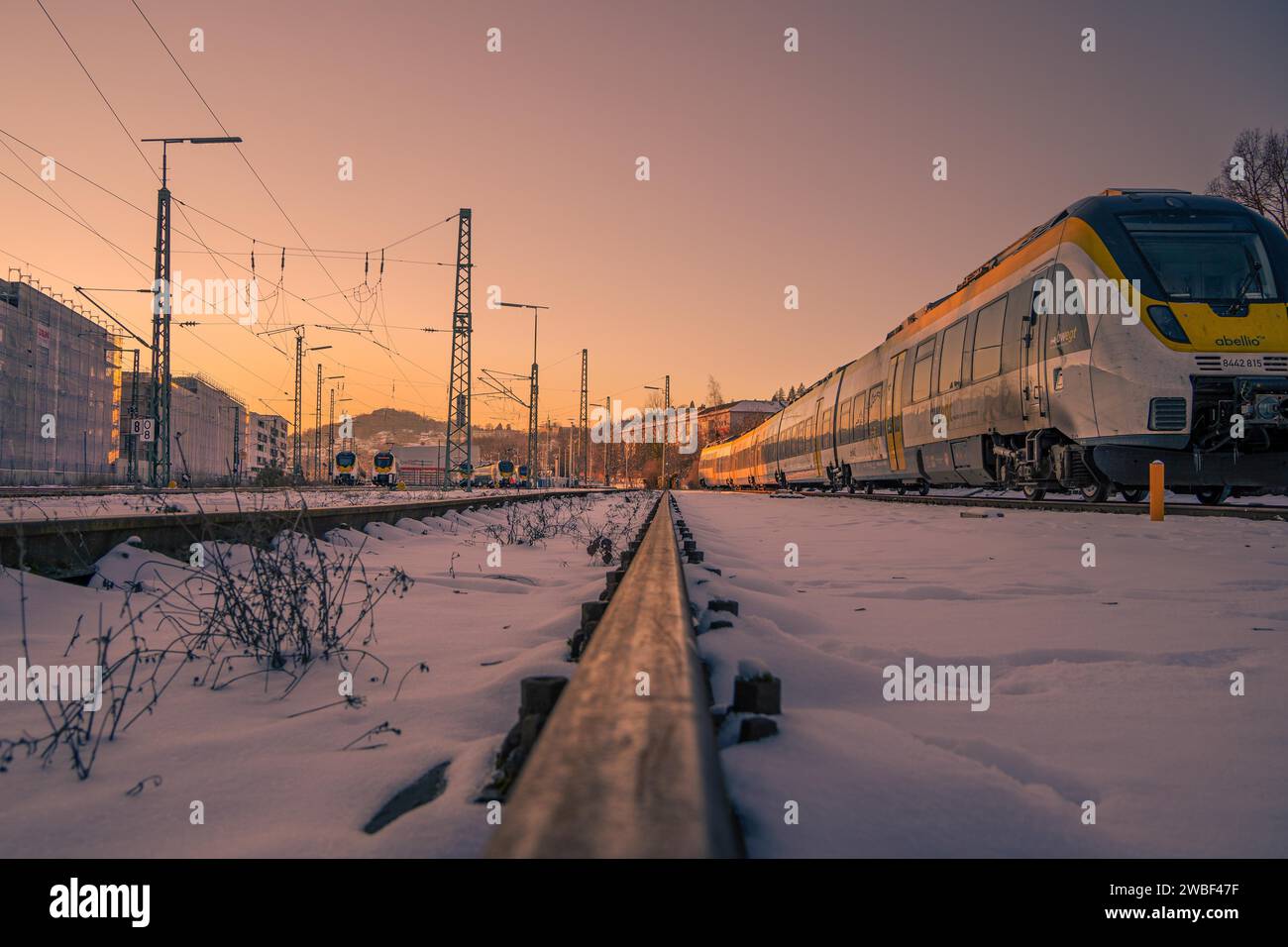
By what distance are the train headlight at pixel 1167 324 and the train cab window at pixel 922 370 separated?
576 cm

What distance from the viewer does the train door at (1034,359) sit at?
9.68m

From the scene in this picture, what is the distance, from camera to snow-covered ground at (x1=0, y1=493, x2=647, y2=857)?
1282 millimetres

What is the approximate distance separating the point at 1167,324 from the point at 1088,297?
0.87 metres

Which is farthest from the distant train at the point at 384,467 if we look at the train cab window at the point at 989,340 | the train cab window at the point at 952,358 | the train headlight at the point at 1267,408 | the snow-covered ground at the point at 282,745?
the snow-covered ground at the point at 282,745

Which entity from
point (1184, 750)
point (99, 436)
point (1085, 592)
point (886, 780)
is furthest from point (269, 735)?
point (99, 436)

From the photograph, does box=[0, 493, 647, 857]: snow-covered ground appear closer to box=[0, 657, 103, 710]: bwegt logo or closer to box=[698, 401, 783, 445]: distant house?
box=[0, 657, 103, 710]: bwegt logo

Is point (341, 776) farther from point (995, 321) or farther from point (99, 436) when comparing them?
point (99, 436)

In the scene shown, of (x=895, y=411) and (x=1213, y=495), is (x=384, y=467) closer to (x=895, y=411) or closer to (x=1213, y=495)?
(x=895, y=411)

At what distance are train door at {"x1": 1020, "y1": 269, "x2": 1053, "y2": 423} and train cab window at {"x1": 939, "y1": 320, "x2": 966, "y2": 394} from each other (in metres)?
2.29

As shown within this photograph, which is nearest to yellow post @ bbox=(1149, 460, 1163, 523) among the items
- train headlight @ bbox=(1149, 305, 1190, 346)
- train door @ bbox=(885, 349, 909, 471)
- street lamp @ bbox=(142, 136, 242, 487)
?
train headlight @ bbox=(1149, 305, 1190, 346)
